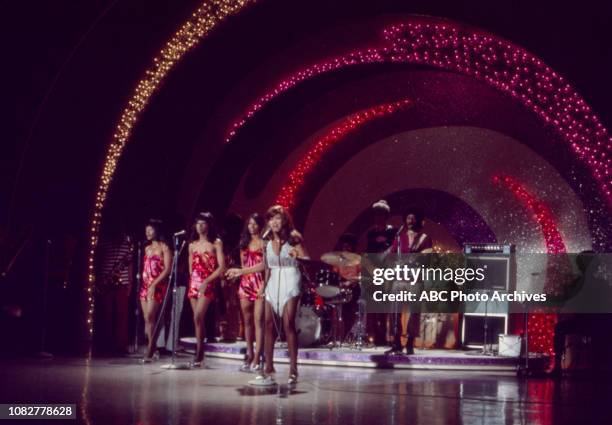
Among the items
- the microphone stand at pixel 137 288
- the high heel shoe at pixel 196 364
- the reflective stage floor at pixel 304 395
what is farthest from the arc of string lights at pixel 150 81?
the high heel shoe at pixel 196 364

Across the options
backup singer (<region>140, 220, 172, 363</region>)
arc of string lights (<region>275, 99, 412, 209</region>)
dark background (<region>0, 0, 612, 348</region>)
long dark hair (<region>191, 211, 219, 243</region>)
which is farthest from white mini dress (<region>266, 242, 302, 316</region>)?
arc of string lights (<region>275, 99, 412, 209</region>)

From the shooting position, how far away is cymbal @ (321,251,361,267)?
11.5 metres

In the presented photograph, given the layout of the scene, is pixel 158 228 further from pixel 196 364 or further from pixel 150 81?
pixel 150 81

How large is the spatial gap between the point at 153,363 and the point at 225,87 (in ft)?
14.7

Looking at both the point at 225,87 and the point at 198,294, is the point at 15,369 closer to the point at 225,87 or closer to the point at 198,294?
the point at 198,294

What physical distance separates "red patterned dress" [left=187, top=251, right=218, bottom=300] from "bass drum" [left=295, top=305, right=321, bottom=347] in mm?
2563

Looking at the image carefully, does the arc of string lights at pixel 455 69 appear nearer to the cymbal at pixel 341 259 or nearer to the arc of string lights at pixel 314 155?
the arc of string lights at pixel 314 155

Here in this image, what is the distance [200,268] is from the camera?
9992 millimetres

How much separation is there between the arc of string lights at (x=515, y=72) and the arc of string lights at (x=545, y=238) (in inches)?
125

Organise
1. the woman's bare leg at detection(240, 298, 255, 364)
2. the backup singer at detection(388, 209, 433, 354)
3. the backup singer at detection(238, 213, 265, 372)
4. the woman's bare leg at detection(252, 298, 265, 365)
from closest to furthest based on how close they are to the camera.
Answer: the woman's bare leg at detection(252, 298, 265, 365) < the backup singer at detection(238, 213, 265, 372) < the woman's bare leg at detection(240, 298, 255, 364) < the backup singer at detection(388, 209, 433, 354)

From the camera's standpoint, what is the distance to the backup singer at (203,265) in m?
9.86

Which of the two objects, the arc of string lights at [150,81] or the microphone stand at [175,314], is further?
the arc of string lights at [150,81]

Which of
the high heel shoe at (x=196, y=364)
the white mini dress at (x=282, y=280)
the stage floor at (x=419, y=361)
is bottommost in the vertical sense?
the high heel shoe at (x=196, y=364)

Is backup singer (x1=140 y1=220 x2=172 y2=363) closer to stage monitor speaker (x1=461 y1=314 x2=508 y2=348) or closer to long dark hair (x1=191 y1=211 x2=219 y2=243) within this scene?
long dark hair (x1=191 y1=211 x2=219 y2=243)
